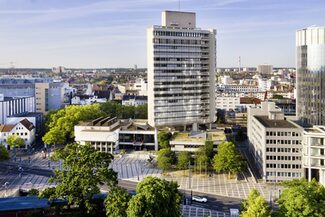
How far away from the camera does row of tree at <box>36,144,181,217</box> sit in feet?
80.2

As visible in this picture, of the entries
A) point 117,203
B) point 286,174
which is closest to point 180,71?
point 286,174

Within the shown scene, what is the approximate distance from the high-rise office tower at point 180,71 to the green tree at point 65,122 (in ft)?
47.0

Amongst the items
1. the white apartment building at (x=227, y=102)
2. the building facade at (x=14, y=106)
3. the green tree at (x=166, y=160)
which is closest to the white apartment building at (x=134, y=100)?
the white apartment building at (x=227, y=102)

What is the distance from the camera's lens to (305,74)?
181 feet

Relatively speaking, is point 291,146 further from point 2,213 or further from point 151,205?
point 2,213

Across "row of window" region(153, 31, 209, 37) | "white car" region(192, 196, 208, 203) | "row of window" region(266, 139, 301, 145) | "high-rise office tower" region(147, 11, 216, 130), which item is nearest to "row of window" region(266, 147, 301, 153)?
"row of window" region(266, 139, 301, 145)

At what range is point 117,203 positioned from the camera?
26.0m

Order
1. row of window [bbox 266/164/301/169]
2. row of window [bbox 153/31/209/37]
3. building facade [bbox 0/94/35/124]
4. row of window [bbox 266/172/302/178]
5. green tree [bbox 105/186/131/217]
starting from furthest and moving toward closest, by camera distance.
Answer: building facade [bbox 0/94/35/124] → row of window [bbox 153/31/209/37] → row of window [bbox 266/172/302/178] → row of window [bbox 266/164/301/169] → green tree [bbox 105/186/131/217]

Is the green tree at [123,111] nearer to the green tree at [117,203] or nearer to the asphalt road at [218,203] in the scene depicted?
the asphalt road at [218,203]

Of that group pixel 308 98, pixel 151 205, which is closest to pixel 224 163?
pixel 308 98

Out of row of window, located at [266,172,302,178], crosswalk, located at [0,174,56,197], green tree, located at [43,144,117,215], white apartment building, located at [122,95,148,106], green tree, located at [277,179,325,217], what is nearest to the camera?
green tree, located at [277,179,325,217]

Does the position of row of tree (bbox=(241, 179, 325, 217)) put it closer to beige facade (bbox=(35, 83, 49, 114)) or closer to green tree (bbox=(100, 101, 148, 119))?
green tree (bbox=(100, 101, 148, 119))

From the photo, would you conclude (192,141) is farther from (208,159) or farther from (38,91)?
(38,91)

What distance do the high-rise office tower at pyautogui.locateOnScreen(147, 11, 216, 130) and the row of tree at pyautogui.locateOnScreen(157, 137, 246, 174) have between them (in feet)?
40.6
